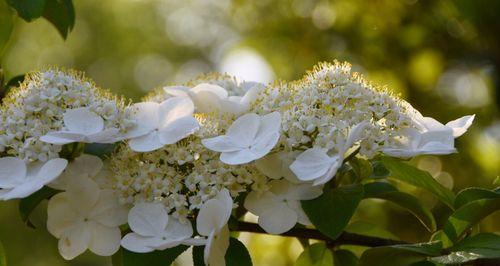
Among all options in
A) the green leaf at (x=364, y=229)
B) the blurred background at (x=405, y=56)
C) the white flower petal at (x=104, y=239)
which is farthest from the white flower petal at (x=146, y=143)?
the blurred background at (x=405, y=56)

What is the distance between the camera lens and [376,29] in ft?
7.11

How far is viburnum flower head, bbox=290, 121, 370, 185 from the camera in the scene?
0.82 meters

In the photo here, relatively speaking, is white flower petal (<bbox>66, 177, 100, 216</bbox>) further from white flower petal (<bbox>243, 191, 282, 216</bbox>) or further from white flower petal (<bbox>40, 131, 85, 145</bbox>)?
white flower petal (<bbox>243, 191, 282, 216</bbox>)

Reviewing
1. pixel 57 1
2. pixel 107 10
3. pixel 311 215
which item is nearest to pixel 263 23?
pixel 57 1

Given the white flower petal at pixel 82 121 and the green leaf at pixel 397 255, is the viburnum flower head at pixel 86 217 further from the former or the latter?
the green leaf at pixel 397 255

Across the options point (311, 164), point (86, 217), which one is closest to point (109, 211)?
point (86, 217)

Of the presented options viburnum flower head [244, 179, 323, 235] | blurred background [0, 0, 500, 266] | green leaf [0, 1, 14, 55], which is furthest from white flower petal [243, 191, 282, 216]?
blurred background [0, 0, 500, 266]

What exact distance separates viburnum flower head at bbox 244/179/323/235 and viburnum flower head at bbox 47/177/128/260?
15cm

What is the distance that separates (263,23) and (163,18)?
6.73 ft

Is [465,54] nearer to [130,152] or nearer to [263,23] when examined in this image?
[263,23]

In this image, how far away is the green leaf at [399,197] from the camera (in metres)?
1.04

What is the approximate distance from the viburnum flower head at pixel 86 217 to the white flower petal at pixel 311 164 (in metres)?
0.21

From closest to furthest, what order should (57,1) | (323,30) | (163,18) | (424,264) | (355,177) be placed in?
(424,264)
(355,177)
(57,1)
(323,30)
(163,18)

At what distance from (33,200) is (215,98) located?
0.26 metres
